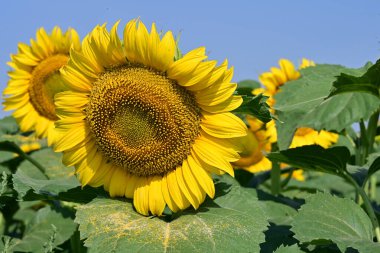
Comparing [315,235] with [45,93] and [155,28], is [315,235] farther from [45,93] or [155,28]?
[45,93]

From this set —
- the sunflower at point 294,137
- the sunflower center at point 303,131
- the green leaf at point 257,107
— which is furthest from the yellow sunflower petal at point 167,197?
the sunflower center at point 303,131

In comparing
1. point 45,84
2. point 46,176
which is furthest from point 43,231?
point 45,84

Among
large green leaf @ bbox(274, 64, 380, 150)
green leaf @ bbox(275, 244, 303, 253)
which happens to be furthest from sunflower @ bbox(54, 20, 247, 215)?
large green leaf @ bbox(274, 64, 380, 150)

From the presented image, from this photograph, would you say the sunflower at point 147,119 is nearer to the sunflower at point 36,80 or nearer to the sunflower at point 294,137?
the sunflower at point 36,80

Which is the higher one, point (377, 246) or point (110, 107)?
point (110, 107)

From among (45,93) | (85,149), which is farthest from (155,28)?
(45,93)

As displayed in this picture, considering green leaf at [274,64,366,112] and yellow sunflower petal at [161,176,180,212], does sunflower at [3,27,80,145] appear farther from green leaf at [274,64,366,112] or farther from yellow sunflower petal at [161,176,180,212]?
yellow sunflower petal at [161,176,180,212]
